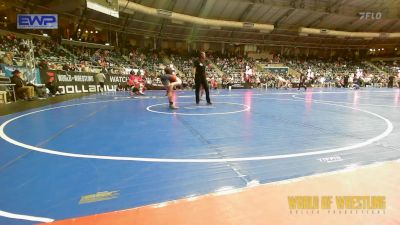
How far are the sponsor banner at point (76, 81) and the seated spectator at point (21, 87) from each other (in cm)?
271

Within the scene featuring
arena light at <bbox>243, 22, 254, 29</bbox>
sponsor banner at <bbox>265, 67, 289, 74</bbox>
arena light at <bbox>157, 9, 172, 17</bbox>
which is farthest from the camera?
sponsor banner at <bbox>265, 67, 289, 74</bbox>

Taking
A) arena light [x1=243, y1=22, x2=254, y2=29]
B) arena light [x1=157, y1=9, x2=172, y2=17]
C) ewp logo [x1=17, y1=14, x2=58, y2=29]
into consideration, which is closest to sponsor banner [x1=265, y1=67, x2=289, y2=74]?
arena light [x1=243, y1=22, x2=254, y2=29]

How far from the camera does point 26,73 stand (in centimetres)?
1321

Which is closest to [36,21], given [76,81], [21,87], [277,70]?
[76,81]

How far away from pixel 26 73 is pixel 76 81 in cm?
378

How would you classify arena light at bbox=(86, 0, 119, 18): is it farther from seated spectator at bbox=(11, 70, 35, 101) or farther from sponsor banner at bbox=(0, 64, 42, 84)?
seated spectator at bbox=(11, 70, 35, 101)

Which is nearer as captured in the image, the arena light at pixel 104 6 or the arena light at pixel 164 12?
the arena light at pixel 104 6

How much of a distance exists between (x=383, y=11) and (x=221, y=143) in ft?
145

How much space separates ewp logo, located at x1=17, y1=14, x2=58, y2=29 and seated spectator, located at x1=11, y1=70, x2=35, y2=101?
467 centimetres

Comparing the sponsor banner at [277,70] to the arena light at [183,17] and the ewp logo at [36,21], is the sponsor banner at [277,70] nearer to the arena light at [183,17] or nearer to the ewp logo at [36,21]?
the arena light at [183,17]

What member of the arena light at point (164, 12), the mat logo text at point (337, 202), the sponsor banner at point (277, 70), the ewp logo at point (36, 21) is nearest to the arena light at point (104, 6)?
the ewp logo at point (36, 21)

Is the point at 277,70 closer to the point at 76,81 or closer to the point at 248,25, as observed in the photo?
the point at 248,25

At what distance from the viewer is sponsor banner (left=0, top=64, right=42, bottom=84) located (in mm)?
11902

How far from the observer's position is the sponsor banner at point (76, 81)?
1499 cm
